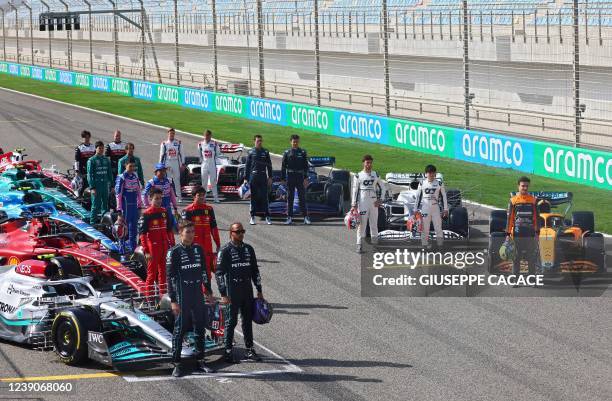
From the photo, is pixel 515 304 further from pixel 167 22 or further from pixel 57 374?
pixel 167 22

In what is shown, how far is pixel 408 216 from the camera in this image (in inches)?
747

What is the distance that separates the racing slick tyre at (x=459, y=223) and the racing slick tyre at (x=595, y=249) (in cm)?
297

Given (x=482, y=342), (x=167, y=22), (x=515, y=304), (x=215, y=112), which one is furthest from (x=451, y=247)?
(x=167, y=22)

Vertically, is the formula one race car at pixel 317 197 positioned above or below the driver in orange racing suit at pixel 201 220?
below

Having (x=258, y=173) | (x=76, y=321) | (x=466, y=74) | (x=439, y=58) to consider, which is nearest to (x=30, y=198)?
(x=258, y=173)

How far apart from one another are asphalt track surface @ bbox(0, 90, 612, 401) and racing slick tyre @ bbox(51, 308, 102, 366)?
14cm

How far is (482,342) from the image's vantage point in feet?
42.3

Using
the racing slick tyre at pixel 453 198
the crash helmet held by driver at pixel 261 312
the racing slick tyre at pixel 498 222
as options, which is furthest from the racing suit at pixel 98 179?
the crash helmet held by driver at pixel 261 312

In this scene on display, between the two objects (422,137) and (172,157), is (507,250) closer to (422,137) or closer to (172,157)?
(172,157)

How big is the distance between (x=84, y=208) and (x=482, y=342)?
32.5ft

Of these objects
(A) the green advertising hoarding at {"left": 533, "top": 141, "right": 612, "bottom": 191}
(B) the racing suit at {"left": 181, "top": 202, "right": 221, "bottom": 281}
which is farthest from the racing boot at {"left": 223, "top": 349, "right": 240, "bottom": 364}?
(A) the green advertising hoarding at {"left": 533, "top": 141, "right": 612, "bottom": 191}

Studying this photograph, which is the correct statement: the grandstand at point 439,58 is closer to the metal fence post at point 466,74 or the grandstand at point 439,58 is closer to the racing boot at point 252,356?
the metal fence post at point 466,74

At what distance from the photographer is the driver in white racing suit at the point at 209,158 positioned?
22203 mm

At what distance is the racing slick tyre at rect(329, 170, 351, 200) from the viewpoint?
22.4m
